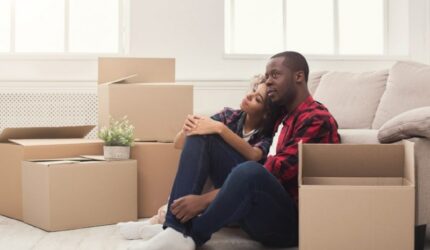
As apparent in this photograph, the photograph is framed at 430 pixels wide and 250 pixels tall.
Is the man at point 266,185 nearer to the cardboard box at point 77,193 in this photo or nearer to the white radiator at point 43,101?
the cardboard box at point 77,193

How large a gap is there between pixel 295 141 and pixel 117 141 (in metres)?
1.07

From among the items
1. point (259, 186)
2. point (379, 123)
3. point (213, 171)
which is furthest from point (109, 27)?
point (259, 186)

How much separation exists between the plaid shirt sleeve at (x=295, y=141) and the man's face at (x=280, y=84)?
0.18 m

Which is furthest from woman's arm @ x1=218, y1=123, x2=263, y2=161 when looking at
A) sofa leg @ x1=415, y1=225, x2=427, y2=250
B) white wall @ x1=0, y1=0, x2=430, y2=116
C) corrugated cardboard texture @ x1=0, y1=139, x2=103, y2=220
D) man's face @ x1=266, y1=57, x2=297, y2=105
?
white wall @ x1=0, y1=0, x2=430, y2=116

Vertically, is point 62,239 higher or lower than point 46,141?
lower

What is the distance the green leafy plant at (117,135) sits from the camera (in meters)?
3.02

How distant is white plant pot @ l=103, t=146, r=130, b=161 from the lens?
3.01 m

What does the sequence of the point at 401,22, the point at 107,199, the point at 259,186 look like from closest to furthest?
the point at 259,186 < the point at 107,199 < the point at 401,22

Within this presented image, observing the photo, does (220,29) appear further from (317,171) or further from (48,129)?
(317,171)

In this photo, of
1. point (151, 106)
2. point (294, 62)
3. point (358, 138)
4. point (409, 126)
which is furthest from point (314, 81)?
point (409, 126)

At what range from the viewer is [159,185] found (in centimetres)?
319

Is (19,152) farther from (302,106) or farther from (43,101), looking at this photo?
(302,106)

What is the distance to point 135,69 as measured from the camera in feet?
10.9

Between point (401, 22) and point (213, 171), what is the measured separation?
240cm
